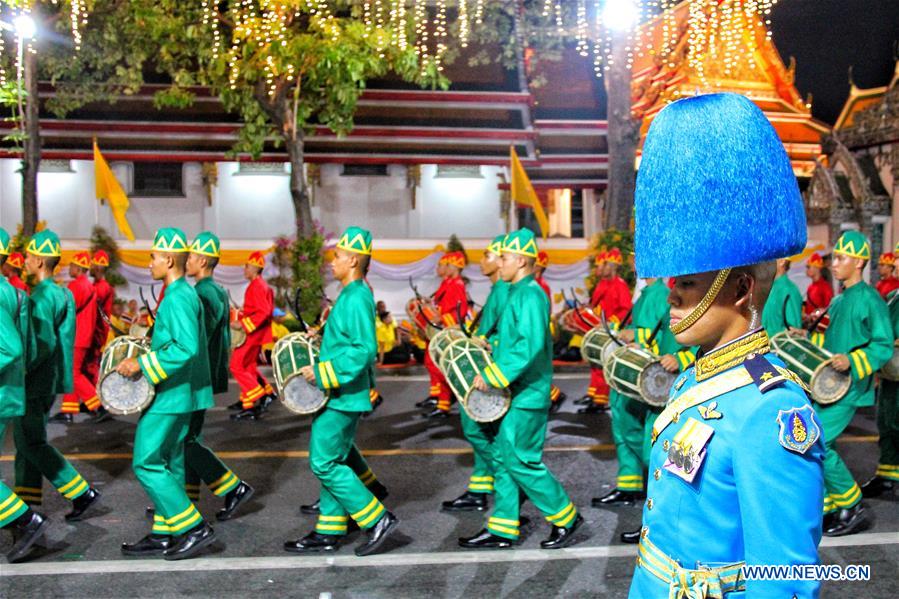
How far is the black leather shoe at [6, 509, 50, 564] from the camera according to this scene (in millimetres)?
6043

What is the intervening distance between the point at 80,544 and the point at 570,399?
7.11 m

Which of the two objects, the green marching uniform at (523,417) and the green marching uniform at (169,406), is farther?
the green marching uniform at (523,417)

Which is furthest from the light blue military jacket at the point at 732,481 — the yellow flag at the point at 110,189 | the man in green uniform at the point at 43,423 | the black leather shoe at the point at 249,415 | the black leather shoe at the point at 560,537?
the yellow flag at the point at 110,189

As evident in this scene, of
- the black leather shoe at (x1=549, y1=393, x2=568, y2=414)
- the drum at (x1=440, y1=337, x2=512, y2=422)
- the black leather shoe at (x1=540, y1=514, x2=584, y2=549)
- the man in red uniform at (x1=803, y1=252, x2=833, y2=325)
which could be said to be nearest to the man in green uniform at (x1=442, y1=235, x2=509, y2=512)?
the drum at (x1=440, y1=337, x2=512, y2=422)

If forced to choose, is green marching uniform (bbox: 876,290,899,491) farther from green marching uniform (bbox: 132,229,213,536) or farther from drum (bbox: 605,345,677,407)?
green marching uniform (bbox: 132,229,213,536)

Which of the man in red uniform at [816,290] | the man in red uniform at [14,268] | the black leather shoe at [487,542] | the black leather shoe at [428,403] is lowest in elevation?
the black leather shoe at [428,403]

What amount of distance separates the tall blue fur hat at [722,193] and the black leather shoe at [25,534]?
4.91 m

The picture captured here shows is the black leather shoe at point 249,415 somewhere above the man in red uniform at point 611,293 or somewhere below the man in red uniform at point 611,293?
below

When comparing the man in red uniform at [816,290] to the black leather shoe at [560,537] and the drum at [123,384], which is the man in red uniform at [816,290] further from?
the drum at [123,384]

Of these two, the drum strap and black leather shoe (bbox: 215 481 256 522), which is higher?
the drum strap

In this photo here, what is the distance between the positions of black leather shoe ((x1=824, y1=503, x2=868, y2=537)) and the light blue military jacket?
4543 millimetres

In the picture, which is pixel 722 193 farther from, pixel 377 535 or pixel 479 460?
pixel 479 460

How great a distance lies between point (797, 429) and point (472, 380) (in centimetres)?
456

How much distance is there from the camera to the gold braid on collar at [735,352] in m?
2.49
